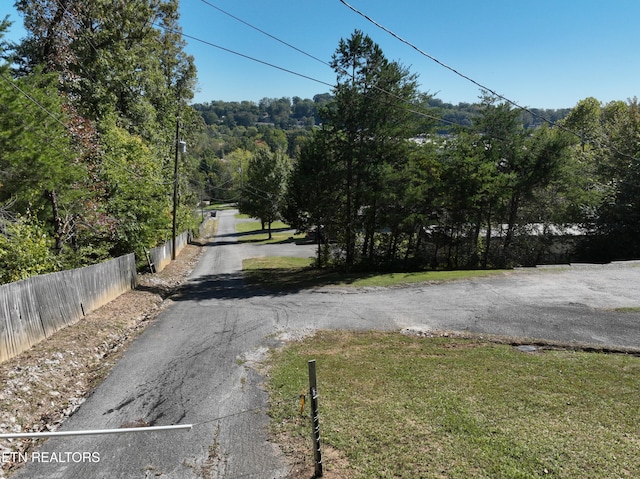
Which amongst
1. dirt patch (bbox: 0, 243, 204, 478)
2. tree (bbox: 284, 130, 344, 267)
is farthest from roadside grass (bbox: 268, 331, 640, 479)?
tree (bbox: 284, 130, 344, 267)

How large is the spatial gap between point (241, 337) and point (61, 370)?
399cm

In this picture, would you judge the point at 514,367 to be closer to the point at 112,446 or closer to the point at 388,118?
the point at 112,446

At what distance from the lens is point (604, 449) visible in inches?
185

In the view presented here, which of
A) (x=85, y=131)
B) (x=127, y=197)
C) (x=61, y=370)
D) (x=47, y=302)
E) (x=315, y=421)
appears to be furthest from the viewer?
(x=127, y=197)

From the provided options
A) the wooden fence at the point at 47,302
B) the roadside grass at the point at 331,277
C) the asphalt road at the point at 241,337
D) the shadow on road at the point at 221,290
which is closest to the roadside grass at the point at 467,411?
the asphalt road at the point at 241,337

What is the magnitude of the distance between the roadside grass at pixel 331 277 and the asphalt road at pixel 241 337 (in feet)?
3.78

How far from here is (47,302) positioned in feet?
30.5

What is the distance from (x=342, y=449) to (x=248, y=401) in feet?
7.11

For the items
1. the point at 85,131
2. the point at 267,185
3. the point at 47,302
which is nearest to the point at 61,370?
the point at 47,302

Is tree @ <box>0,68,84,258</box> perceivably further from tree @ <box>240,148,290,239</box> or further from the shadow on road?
tree @ <box>240,148,290,239</box>

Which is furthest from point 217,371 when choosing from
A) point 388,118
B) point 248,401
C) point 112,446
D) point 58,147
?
point 388,118

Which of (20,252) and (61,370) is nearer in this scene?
(61,370)

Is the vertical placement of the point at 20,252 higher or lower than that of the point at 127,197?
lower

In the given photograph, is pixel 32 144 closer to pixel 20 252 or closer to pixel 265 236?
pixel 20 252
